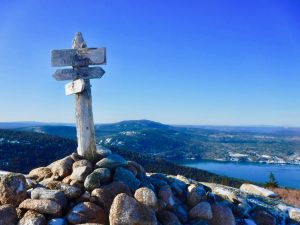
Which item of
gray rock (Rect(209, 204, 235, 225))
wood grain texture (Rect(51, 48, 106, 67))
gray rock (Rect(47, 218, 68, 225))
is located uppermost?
wood grain texture (Rect(51, 48, 106, 67))

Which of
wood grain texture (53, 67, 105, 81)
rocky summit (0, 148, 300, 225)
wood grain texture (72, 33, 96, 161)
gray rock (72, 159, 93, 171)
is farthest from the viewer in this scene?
wood grain texture (72, 33, 96, 161)

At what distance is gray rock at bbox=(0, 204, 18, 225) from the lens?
10.2 meters

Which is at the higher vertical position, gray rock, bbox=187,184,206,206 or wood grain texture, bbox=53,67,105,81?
wood grain texture, bbox=53,67,105,81

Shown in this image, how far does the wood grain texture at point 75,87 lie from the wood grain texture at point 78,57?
662mm

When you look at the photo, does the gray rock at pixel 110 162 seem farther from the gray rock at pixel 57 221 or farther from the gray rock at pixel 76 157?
the gray rock at pixel 57 221

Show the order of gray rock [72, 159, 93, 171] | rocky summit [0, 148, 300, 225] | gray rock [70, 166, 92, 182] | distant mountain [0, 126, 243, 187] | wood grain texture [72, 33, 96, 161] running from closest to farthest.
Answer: rocky summit [0, 148, 300, 225]
gray rock [70, 166, 92, 182]
gray rock [72, 159, 93, 171]
wood grain texture [72, 33, 96, 161]
distant mountain [0, 126, 243, 187]

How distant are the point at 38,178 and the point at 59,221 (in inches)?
143

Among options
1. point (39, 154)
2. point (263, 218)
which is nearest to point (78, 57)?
point (263, 218)

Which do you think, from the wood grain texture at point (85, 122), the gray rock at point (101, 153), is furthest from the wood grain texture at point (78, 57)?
the gray rock at point (101, 153)

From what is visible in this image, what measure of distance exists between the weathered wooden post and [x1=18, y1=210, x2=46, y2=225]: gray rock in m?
3.45

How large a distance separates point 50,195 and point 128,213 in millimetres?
2470

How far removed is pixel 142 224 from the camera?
10.3m

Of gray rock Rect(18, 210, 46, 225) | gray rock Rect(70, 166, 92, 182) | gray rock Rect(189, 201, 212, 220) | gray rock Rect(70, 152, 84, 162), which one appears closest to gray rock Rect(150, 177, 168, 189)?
gray rock Rect(189, 201, 212, 220)

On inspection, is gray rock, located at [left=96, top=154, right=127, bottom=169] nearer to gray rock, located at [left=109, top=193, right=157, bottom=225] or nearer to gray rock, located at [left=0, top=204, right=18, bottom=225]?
gray rock, located at [left=109, top=193, right=157, bottom=225]
